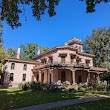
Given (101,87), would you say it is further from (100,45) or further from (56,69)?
(100,45)

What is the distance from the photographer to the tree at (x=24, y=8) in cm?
653

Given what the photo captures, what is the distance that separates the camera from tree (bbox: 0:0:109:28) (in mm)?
6527

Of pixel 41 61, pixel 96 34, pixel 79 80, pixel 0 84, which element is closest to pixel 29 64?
pixel 41 61

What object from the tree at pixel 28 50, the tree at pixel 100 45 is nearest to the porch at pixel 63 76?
the tree at pixel 100 45

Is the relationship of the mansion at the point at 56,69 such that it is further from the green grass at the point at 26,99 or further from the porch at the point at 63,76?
the green grass at the point at 26,99

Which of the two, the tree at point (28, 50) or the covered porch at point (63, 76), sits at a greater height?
the tree at point (28, 50)

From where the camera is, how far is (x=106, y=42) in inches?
1857

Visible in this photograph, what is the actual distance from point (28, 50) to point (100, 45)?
2518 centimetres

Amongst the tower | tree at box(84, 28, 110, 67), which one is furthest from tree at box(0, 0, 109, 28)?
tree at box(84, 28, 110, 67)

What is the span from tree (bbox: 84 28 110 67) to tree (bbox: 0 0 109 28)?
41525 mm

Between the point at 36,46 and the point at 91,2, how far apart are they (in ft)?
164

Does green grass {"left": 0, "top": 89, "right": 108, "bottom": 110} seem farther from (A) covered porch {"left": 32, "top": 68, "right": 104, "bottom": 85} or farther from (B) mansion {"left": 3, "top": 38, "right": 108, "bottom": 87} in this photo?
(A) covered porch {"left": 32, "top": 68, "right": 104, "bottom": 85}

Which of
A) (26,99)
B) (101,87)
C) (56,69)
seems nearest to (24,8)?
(26,99)

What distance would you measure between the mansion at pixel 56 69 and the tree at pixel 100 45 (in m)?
9.96
